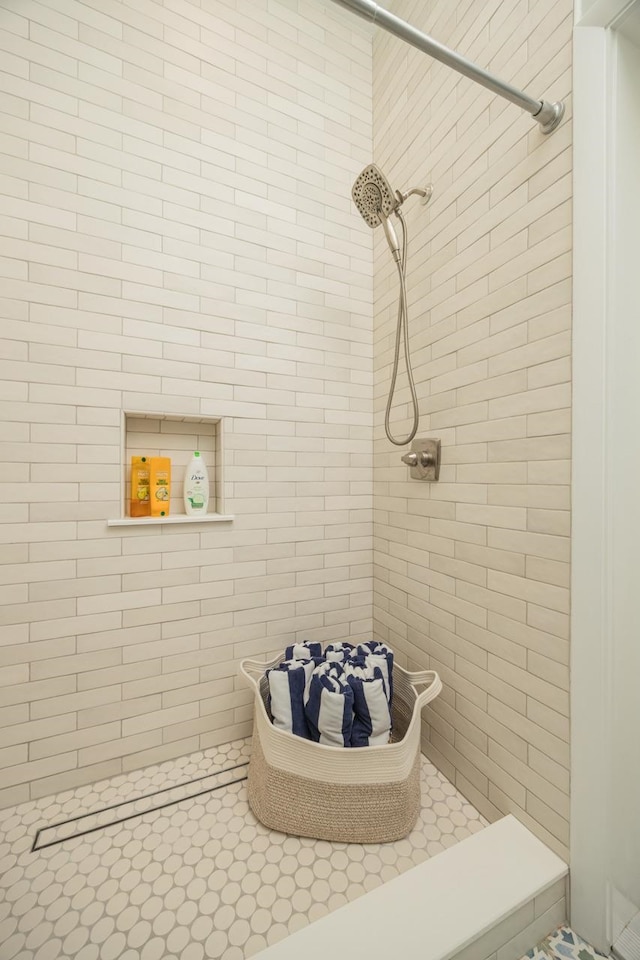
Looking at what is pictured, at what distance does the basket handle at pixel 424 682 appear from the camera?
1041 millimetres

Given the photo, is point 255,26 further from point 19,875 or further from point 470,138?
point 19,875

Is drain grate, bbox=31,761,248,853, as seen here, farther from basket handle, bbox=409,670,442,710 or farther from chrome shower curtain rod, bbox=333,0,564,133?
chrome shower curtain rod, bbox=333,0,564,133

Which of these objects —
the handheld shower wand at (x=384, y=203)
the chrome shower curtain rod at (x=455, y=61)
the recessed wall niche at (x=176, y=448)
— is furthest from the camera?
the recessed wall niche at (x=176, y=448)

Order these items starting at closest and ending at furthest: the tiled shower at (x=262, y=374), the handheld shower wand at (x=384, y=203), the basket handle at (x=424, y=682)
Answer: the tiled shower at (x=262, y=374)
the basket handle at (x=424, y=682)
the handheld shower wand at (x=384, y=203)

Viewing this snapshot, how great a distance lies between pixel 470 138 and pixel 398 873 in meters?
1.92

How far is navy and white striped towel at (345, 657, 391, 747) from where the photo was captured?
1004mm

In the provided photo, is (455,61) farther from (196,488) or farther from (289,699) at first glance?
(289,699)

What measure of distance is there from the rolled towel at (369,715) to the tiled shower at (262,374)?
27 centimetres

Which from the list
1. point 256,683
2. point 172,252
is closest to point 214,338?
point 172,252

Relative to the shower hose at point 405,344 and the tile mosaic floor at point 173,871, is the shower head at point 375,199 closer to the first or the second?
the shower hose at point 405,344

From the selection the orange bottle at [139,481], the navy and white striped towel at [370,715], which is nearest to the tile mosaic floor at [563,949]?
the navy and white striped towel at [370,715]

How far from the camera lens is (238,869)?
2.97 ft

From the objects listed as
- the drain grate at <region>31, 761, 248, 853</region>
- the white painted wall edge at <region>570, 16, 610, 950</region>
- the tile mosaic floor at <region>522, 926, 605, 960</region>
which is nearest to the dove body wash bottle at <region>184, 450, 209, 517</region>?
the drain grate at <region>31, 761, 248, 853</region>

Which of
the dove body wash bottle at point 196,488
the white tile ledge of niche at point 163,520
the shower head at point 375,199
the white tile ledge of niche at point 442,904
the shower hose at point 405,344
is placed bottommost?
the white tile ledge of niche at point 442,904
